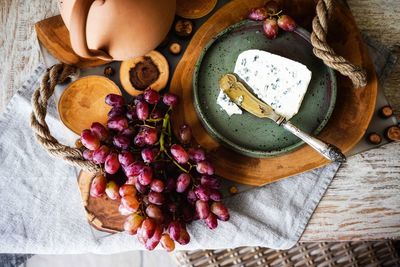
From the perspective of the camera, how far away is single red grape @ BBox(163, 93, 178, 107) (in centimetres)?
80

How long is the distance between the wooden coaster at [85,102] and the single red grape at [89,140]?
0.24 ft

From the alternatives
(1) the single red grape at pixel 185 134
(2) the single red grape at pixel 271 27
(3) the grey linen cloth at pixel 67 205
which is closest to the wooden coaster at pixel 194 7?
(2) the single red grape at pixel 271 27

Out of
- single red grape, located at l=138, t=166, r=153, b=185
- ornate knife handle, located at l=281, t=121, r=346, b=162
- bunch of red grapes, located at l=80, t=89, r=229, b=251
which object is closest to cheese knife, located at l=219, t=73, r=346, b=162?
ornate knife handle, located at l=281, t=121, r=346, b=162

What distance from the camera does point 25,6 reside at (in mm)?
972

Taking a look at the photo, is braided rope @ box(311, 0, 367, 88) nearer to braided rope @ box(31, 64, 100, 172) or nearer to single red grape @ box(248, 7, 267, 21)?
single red grape @ box(248, 7, 267, 21)

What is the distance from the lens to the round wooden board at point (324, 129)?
821 millimetres

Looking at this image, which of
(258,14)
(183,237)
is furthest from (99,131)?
(258,14)

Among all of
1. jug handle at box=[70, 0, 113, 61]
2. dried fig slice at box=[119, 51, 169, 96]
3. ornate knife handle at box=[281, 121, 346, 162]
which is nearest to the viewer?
jug handle at box=[70, 0, 113, 61]

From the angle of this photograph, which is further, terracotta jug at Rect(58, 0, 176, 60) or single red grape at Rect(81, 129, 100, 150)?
single red grape at Rect(81, 129, 100, 150)

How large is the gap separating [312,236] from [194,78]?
38cm

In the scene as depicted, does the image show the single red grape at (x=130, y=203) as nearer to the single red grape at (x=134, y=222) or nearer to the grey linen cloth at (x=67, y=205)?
the single red grape at (x=134, y=222)

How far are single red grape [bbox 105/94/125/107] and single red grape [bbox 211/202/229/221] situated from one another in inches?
9.8

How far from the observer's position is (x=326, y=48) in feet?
2.47

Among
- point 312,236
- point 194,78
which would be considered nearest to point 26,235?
point 194,78
